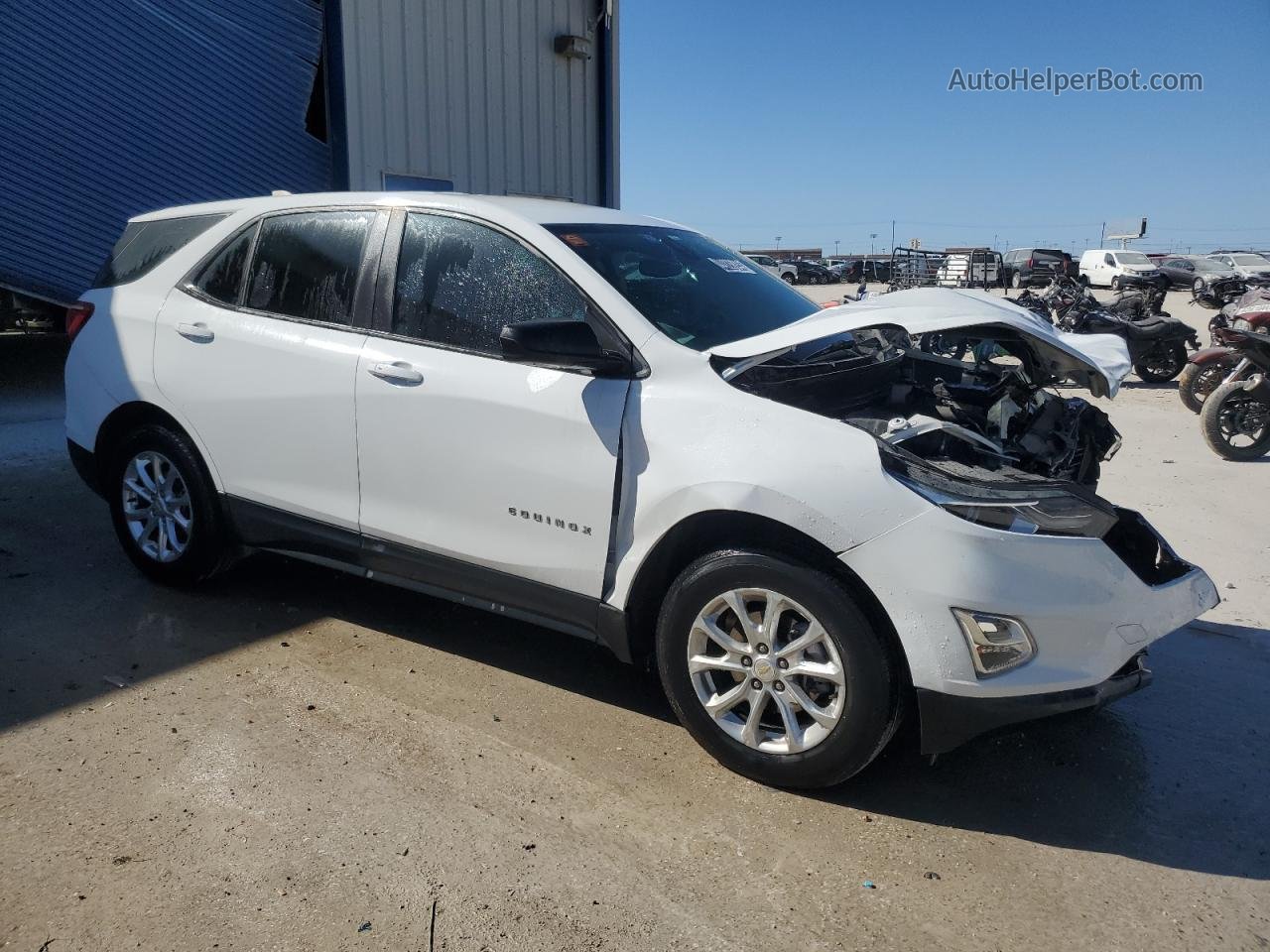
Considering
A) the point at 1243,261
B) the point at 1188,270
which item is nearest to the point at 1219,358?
the point at 1188,270

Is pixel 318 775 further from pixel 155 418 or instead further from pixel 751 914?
pixel 155 418

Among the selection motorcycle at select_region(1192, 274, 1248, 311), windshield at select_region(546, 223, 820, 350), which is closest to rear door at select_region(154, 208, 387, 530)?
windshield at select_region(546, 223, 820, 350)

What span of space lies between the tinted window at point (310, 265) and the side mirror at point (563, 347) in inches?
39.6

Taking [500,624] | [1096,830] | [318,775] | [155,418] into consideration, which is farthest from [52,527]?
[1096,830]

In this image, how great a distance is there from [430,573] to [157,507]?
5.35ft

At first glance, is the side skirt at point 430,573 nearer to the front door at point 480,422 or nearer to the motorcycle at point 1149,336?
the front door at point 480,422

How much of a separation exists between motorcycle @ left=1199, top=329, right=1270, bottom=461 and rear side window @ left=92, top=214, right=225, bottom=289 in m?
7.47

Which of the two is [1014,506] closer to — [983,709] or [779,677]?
[983,709]

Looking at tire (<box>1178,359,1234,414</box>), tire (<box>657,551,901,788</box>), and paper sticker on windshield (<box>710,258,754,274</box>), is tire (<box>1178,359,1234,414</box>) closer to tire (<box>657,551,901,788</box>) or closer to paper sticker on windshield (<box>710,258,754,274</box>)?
paper sticker on windshield (<box>710,258,754,274</box>)

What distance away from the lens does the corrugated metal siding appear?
10.1 meters

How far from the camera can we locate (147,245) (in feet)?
14.9

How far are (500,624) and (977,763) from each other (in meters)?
2.07

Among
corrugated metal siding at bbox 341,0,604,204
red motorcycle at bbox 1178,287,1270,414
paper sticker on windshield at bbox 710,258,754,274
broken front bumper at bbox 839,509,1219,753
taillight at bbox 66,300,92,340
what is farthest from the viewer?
corrugated metal siding at bbox 341,0,604,204

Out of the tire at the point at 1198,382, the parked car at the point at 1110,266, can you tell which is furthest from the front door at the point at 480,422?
the parked car at the point at 1110,266
